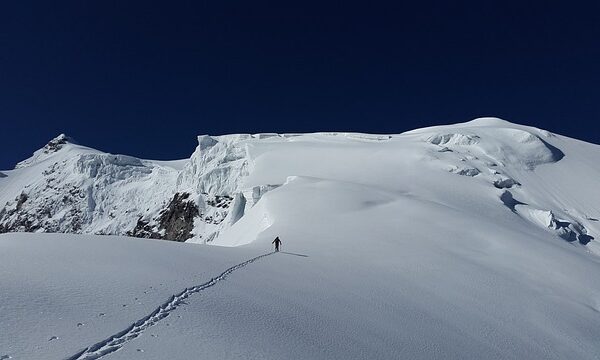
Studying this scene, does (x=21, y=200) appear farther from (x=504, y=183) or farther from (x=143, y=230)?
(x=504, y=183)

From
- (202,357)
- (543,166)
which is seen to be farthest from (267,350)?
(543,166)

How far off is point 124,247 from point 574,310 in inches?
654

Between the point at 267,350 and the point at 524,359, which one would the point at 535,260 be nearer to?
the point at 524,359

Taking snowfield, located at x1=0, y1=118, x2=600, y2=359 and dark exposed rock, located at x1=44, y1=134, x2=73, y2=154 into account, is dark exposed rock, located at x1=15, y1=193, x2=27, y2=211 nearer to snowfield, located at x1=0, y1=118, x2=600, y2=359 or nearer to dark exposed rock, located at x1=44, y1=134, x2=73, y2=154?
dark exposed rock, located at x1=44, y1=134, x2=73, y2=154

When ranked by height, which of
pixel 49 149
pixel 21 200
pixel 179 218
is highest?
pixel 49 149

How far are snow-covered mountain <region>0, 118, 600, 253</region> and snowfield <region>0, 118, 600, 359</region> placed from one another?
476 mm

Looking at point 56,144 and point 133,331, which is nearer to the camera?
point 133,331

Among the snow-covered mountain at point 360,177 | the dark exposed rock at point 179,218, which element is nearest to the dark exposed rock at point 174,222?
the dark exposed rock at point 179,218

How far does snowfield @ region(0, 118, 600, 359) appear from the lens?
7.82 m

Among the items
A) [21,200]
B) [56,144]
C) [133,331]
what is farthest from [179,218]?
[56,144]

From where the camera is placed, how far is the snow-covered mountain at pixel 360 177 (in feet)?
142

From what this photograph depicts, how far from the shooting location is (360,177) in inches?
1799

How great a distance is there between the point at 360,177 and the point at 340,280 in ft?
105

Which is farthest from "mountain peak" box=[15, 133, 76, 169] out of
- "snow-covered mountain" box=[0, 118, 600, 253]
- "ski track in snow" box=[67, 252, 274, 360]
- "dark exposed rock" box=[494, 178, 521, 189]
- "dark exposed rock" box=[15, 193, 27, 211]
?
"ski track in snow" box=[67, 252, 274, 360]
